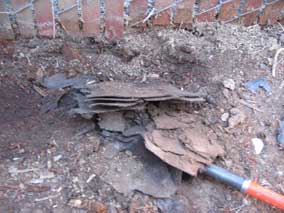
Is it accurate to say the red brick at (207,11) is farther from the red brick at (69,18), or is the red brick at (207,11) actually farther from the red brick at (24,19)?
the red brick at (24,19)

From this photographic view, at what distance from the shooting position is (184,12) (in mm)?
2271

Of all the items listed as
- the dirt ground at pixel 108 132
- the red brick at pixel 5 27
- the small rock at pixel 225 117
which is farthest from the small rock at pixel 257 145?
the red brick at pixel 5 27

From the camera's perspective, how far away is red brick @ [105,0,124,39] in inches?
84.5

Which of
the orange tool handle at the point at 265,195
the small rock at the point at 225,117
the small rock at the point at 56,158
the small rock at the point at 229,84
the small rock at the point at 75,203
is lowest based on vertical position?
the small rock at the point at 75,203

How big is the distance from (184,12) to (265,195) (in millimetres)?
994

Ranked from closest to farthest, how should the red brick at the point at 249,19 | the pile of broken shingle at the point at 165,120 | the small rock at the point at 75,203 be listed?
the small rock at the point at 75,203 < the pile of broken shingle at the point at 165,120 < the red brick at the point at 249,19

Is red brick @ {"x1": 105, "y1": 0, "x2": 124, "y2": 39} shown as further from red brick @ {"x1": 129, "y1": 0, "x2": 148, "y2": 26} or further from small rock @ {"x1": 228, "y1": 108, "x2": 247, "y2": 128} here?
small rock @ {"x1": 228, "y1": 108, "x2": 247, "y2": 128}

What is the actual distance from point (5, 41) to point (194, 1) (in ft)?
2.93

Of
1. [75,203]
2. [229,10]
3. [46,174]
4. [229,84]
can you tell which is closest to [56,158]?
[46,174]

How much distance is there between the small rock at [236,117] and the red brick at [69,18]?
2.65 feet

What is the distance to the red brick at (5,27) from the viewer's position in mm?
2123

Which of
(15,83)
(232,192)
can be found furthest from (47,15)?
(232,192)

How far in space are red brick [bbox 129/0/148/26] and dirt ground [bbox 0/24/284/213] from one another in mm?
70

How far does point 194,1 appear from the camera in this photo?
88.7 inches
